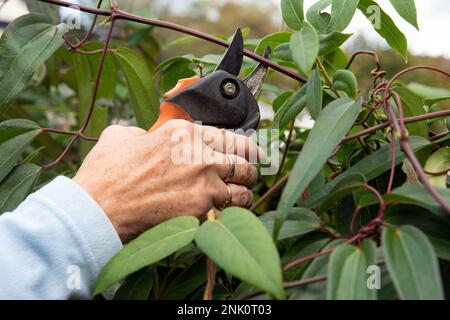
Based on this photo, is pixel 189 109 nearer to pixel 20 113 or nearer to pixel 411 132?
pixel 411 132

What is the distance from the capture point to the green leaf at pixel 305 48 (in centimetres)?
52

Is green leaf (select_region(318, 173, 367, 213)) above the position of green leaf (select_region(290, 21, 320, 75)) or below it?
below

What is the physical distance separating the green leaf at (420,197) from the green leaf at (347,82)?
206 mm

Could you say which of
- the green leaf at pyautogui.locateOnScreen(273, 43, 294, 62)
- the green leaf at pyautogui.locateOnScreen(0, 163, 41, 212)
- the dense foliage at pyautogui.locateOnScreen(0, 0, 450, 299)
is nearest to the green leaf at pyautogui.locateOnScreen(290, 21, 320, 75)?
the dense foliage at pyautogui.locateOnScreen(0, 0, 450, 299)

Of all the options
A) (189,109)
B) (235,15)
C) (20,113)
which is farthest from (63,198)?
(235,15)

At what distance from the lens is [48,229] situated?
0.55 metres

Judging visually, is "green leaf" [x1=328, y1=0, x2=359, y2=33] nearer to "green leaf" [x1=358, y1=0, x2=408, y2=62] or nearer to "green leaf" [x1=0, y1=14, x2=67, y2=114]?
"green leaf" [x1=358, y1=0, x2=408, y2=62]

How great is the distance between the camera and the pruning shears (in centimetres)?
62

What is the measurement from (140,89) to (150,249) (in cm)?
38

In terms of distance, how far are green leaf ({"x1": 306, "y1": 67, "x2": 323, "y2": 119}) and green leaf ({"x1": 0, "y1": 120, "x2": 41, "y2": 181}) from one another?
0.38 m

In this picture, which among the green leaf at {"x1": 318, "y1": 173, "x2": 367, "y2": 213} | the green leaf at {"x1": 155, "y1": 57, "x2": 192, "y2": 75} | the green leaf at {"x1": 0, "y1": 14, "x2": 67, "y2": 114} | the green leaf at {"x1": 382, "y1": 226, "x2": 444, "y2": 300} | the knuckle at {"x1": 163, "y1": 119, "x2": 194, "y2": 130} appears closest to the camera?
the green leaf at {"x1": 382, "y1": 226, "x2": 444, "y2": 300}

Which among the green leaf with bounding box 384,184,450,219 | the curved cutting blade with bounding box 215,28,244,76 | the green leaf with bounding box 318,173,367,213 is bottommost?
the green leaf with bounding box 384,184,450,219

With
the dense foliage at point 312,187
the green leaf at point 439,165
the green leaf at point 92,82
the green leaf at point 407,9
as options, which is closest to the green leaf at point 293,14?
the dense foliage at point 312,187
